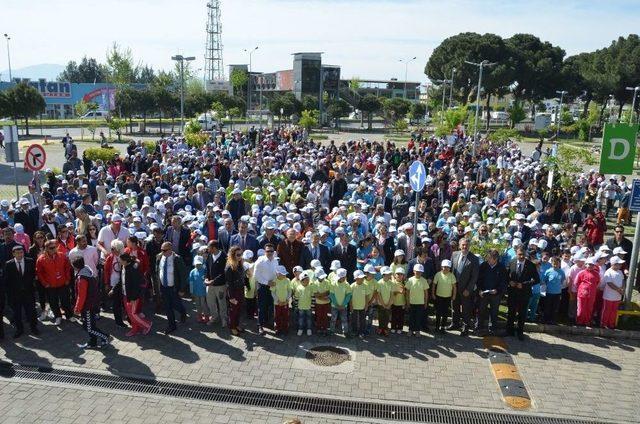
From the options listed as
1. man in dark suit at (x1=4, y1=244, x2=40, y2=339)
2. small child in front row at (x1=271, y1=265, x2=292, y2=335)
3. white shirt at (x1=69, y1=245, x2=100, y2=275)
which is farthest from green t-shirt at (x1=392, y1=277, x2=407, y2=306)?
man in dark suit at (x1=4, y1=244, x2=40, y2=339)

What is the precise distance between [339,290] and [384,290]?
31.3 inches

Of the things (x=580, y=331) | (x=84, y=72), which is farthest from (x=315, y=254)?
(x=84, y=72)

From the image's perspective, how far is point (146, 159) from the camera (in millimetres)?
20875

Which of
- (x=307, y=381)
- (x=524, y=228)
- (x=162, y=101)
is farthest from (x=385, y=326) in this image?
(x=162, y=101)

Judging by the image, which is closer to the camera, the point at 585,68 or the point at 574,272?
the point at 574,272

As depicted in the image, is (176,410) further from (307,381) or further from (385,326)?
(385,326)

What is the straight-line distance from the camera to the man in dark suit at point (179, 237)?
1076 centimetres

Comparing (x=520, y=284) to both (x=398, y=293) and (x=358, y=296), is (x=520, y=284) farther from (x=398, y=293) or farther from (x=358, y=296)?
(x=358, y=296)

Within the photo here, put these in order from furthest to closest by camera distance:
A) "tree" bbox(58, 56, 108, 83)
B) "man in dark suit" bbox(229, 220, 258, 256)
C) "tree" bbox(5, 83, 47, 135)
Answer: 1. "tree" bbox(58, 56, 108, 83)
2. "tree" bbox(5, 83, 47, 135)
3. "man in dark suit" bbox(229, 220, 258, 256)

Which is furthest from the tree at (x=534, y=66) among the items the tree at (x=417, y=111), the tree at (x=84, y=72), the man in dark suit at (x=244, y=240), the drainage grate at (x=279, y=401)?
the tree at (x=84, y=72)

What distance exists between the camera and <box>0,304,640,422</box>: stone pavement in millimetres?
7531

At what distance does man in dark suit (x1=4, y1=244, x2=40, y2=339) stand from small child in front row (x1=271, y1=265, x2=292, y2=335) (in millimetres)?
4175

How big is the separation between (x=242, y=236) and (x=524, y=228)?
21.7 ft

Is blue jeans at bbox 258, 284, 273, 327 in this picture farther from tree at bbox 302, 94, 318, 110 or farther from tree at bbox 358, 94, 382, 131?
tree at bbox 358, 94, 382, 131
